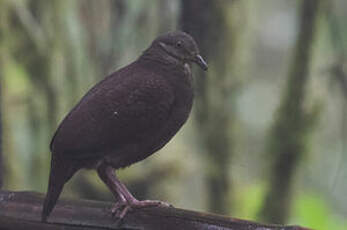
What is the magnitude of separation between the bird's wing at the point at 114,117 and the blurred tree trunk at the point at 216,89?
103cm

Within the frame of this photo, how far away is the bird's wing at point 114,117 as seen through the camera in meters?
2.53

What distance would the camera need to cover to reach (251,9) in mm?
4465

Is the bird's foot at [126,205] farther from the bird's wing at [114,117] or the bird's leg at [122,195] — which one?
the bird's wing at [114,117]

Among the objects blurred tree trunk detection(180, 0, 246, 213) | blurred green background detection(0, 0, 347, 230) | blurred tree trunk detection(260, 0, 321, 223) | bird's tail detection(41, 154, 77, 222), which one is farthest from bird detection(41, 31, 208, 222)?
blurred tree trunk detection(260, 0, 321, 223)

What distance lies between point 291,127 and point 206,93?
0.49 m

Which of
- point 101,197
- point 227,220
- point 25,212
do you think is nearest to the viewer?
point 227,220

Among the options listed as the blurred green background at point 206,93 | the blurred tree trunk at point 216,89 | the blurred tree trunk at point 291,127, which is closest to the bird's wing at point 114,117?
the blurred tree trunk at point 216,89

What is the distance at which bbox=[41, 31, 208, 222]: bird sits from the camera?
2539 millimetres

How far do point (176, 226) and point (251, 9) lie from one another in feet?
7.62

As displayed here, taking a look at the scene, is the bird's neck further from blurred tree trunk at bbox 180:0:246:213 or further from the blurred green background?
the blurred green background

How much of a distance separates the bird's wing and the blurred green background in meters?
1.18

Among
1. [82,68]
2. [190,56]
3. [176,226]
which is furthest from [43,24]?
[176,226]

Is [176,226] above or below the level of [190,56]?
below

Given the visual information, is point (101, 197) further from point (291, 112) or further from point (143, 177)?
point (291, 112)
